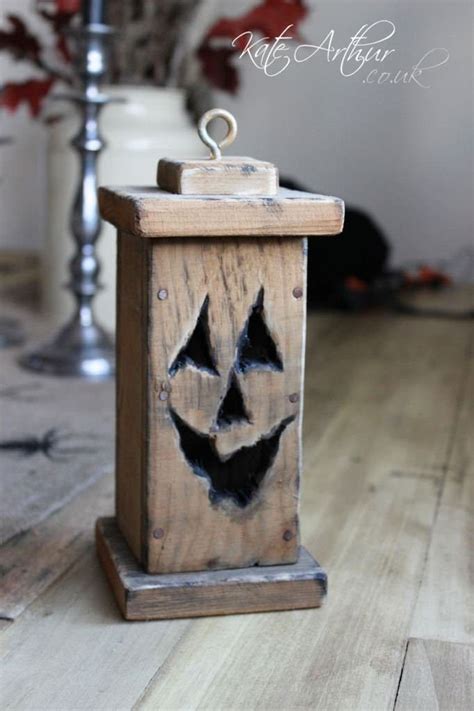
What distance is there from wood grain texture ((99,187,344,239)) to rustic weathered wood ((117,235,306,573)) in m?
0.03

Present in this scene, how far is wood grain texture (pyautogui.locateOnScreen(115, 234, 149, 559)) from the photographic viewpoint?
3.03 feet

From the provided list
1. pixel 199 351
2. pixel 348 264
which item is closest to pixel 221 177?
pixel 199 351

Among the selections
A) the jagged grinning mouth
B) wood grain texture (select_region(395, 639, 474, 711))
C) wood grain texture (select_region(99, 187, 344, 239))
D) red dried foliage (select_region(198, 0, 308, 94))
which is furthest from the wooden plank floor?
red dried foliage (select_region(198, 0, 308, 94))

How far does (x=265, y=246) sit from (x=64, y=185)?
61.1 inches

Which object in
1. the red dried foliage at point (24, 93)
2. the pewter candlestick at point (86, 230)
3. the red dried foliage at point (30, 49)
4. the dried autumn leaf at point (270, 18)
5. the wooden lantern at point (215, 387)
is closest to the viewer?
the wooden lantern at point (215, 387)

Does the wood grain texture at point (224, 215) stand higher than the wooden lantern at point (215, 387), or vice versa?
the wood grain texture at point (224, 215)

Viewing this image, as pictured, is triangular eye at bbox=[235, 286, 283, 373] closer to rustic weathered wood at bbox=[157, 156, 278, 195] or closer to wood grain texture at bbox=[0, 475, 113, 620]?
rustic weathered wood at bbox=[157, 156, 278, 195]

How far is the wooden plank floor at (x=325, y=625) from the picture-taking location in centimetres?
80

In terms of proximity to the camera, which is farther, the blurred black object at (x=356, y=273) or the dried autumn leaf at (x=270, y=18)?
Result: the blurred black object at (x=356, y=273)

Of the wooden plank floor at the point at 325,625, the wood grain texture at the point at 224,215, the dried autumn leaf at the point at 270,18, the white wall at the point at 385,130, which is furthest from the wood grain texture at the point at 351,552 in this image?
the white wall at the point at 385,130

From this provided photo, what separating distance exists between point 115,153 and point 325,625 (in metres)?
1.59

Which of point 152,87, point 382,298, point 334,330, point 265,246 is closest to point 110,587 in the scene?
point 265,246

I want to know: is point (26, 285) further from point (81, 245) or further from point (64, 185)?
point (81, 245)

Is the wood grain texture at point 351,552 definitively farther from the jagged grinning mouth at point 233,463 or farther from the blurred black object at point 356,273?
the blurred black object at point 356,273
